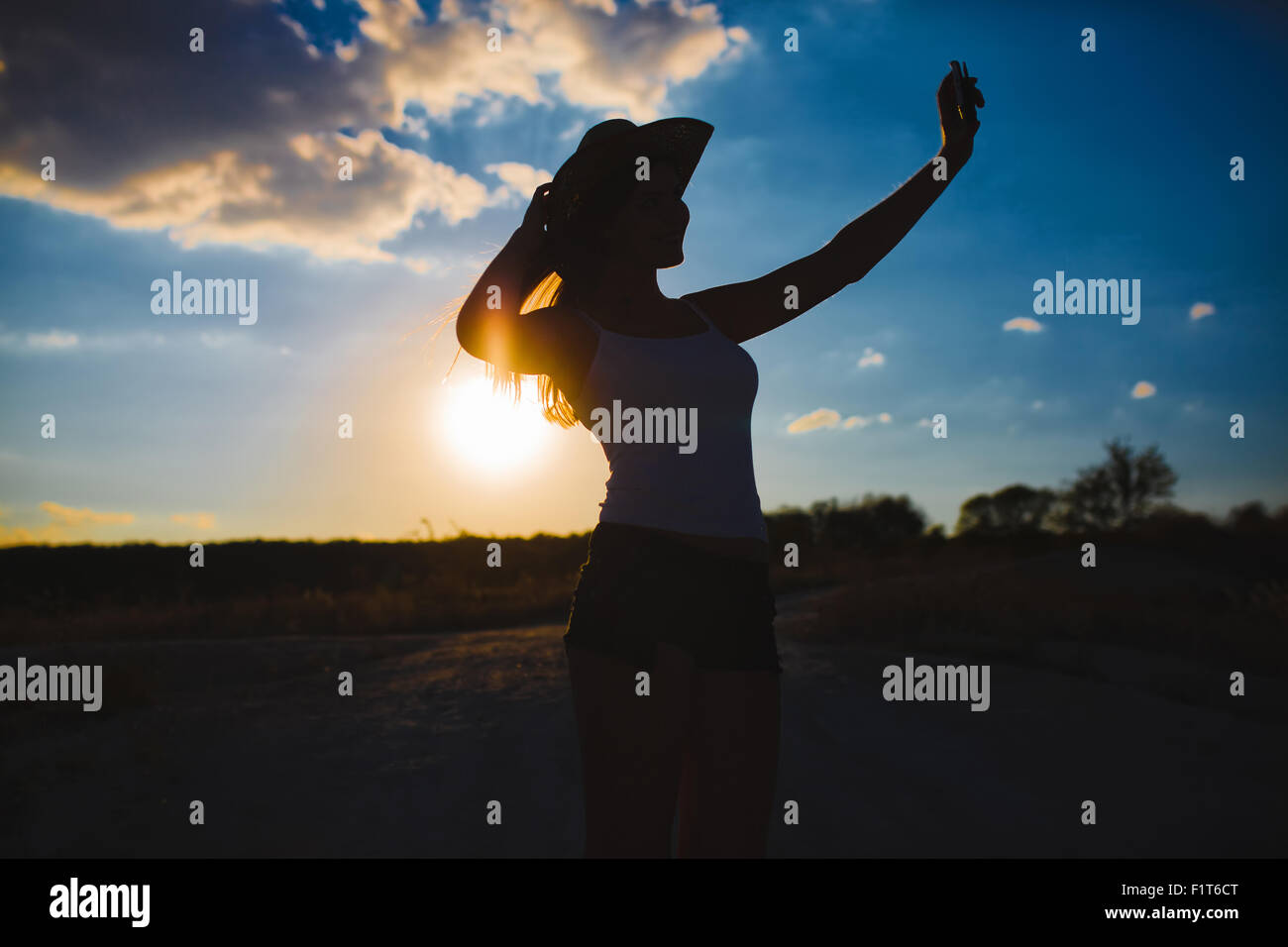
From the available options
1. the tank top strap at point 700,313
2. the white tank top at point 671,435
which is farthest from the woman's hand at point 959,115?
the white tank top at point 671,435

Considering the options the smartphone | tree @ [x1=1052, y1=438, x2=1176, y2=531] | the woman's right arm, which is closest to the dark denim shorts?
the woman's right arm

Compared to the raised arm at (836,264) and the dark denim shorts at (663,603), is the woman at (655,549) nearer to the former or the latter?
the dark denim shorts at (663,603)

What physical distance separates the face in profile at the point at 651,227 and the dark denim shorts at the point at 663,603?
2.15 ft

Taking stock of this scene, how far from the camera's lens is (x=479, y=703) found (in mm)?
6258

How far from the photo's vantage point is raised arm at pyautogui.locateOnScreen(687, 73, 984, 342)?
6.37 feet

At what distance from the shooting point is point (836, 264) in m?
2.00

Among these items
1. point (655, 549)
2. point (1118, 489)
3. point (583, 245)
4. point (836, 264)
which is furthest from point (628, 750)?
point (1118, 489)

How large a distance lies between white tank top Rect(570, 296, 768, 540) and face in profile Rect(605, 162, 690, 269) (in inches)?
10.6

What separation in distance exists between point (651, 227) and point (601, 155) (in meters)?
0.22

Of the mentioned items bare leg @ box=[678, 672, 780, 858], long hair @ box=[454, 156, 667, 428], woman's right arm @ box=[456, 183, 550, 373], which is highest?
long hair @ box=[454, 156, 667, 428]

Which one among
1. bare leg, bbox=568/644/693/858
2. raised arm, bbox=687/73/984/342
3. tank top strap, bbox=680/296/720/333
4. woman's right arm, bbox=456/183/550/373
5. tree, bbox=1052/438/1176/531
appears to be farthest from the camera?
tree, bbox=1052/438/1176/531

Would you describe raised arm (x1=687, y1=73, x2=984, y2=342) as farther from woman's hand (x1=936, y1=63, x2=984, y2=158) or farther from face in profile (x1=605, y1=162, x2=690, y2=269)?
face in profile (x1=605, y1=162, x2=690, y2=269)
